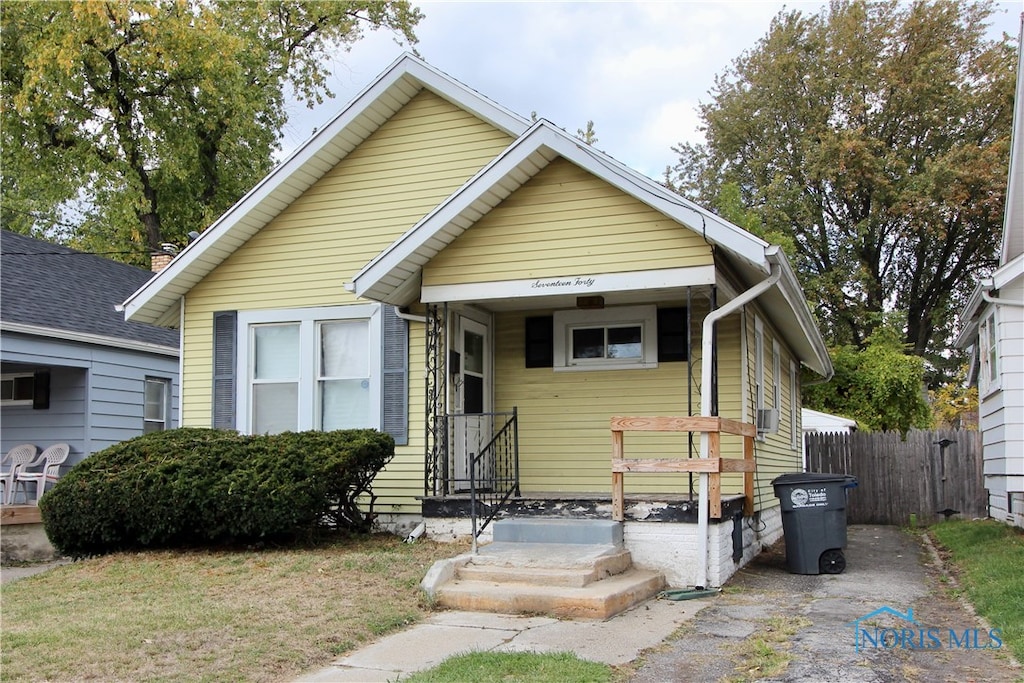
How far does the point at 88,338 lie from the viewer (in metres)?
14.9

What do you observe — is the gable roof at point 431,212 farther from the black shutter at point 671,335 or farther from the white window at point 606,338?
the white window at point 606,338

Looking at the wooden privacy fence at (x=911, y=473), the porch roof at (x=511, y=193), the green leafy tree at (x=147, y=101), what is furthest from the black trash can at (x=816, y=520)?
the green leafy tree at (x=147, y=101)

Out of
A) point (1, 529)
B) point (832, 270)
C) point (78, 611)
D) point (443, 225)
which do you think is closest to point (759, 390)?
point (443, 225)

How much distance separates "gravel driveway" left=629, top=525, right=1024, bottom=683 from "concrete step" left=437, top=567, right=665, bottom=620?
611 millimetres

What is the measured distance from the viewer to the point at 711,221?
8.67 metres

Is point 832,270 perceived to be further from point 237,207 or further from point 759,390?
point 237,207

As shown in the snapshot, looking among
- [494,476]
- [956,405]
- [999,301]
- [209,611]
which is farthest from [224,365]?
[956,405]

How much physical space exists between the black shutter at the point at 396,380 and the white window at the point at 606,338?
1.87 m

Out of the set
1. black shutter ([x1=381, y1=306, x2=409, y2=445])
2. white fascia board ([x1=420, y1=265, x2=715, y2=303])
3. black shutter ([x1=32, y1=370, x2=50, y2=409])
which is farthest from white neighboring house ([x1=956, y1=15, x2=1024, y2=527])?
black shutter ([x1=32, y1=370, x2=50, y2=409])

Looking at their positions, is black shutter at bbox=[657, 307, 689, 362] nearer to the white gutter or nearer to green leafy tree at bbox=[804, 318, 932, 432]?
the white gutter

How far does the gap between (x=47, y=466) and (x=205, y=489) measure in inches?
251

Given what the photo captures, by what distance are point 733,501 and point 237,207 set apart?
22.8 feet

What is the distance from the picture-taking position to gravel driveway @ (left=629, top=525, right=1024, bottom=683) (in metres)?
5.43

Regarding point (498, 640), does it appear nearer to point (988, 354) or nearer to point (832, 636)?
point (832, 636)
